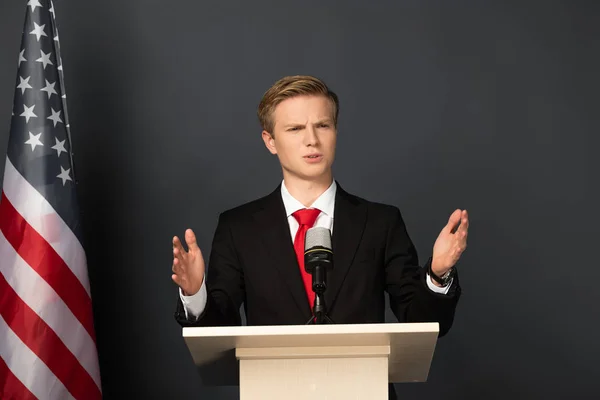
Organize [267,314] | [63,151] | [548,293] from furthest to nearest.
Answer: [548,293], [63,151], [267,314]

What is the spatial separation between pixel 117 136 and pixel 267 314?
187 centimetres

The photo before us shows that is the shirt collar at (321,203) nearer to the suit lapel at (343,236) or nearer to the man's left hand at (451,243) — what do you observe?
the suit lapel at (343,236)

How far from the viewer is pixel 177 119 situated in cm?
436

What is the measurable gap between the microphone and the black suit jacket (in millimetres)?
430

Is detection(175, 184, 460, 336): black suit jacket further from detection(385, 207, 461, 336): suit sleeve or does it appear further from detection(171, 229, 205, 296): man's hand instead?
detection(171, 229, 205, 296): man's hand

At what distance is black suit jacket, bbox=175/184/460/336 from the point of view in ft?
9.00

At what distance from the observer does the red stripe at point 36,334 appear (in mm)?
3527

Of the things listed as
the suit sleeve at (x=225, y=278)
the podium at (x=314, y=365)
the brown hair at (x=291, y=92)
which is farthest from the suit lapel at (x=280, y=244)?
the podium at (x=314, y=365)

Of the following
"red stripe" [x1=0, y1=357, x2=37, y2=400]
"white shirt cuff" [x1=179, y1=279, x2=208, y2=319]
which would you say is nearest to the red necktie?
"white shirt cuff" [x1=179, y1=279, x2=208, y2=319]

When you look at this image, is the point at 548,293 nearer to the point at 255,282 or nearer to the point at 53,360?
the point at 255,282

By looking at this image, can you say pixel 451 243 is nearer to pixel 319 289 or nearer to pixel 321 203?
pixel 319 289

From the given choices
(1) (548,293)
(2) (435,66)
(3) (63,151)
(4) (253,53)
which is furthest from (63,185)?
(1) (548,293)

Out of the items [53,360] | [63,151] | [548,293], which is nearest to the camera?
[53,360]

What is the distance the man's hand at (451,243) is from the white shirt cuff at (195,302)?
615 mm
